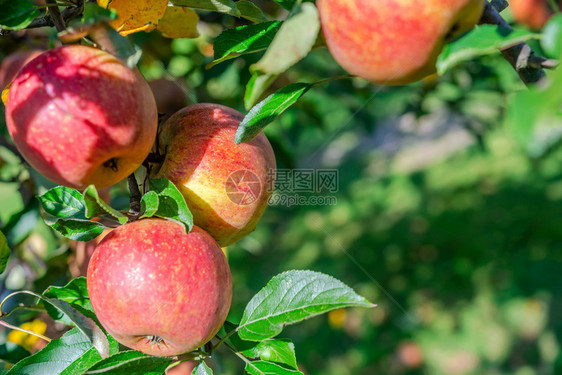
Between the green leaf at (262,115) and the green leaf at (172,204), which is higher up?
the green leaf at (262,115)

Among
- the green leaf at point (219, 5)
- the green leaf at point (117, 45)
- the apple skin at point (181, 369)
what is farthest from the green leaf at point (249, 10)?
the apple skin at point (181, 369)

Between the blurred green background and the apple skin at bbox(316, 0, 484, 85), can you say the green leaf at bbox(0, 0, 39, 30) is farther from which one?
the blurred green background

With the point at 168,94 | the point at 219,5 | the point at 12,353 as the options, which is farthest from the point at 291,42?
the point at 168,94

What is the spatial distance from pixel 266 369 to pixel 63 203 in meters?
0.49

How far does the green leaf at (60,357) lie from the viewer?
3.12ft

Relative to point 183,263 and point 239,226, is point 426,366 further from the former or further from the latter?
point 183,263

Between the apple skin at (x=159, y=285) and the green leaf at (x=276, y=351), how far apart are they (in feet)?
0.48

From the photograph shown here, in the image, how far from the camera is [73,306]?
3.32ft

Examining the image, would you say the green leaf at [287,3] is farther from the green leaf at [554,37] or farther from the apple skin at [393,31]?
the green leaf at [554,37]

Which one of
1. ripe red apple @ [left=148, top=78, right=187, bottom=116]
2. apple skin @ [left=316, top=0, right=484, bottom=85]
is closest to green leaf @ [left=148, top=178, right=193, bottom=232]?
apple skin @ [left=316, top=0, right=484, bottom=85]

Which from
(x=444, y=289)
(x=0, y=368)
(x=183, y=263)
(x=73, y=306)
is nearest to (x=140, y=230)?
Result: (x=183, y=263)

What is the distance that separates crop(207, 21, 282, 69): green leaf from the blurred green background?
58 centimetres

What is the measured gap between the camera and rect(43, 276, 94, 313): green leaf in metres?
1.00

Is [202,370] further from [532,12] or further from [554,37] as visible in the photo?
[532,12]
